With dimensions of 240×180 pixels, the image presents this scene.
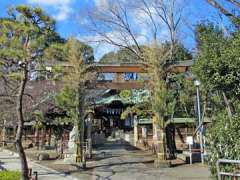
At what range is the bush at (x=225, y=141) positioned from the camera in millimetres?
9125

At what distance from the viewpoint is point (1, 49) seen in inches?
484

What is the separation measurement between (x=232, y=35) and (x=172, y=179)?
639cm

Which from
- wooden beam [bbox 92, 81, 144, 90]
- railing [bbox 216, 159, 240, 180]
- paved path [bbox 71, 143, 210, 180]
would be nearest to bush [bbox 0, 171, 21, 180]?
paved path [bbox 71, 143, 210, 180]

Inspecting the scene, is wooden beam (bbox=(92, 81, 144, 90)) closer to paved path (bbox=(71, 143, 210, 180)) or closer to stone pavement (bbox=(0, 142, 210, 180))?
stone pavement (bbox=(0, 142, 210, 180))

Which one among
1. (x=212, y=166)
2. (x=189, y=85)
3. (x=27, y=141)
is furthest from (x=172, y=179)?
(x=27, y=141)

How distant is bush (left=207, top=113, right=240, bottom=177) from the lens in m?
9.12

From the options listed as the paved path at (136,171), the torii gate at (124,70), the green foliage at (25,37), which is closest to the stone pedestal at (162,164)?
the paved path at (136,171)

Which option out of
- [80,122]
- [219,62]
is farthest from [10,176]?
[219,62]

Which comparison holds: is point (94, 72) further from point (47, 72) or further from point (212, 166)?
point (212, 166)

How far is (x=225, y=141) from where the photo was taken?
30.6 ft

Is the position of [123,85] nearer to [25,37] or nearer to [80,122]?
[80,122]

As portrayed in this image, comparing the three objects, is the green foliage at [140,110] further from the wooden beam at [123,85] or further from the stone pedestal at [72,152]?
the stone pedestal at [72,152]

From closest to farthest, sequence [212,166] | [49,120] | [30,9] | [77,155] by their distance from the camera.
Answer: [212,166] < [30,9] < [77,155] < [49,120]

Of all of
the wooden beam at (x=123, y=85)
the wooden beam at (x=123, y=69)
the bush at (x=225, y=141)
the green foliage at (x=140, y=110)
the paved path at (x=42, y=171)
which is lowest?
the paved path at (x=42, y=171)
